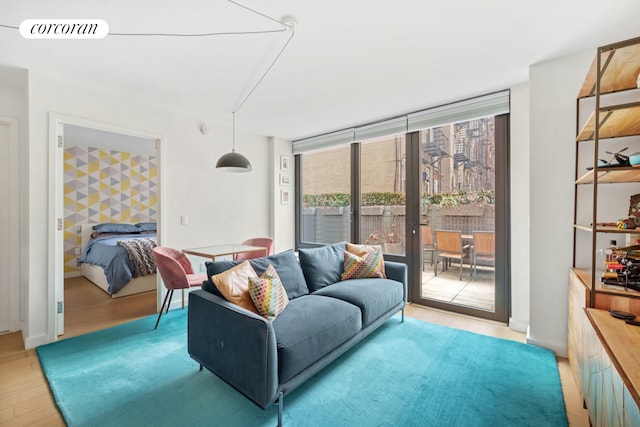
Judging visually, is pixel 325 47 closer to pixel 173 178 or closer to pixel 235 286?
pixel 235 286

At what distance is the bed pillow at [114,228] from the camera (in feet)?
17.3

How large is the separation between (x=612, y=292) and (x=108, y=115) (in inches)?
173

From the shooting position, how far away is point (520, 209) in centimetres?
282

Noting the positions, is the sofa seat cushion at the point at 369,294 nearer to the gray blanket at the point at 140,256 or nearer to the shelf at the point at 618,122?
the shelf at the point at 618,122

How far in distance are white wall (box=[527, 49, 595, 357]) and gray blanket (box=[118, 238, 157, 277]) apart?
4.65 metres

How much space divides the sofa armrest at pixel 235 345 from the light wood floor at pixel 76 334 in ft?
2.80

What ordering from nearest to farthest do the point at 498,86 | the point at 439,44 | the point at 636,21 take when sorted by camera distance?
the point at 636,21, the point at 439,44, the point at 498,86

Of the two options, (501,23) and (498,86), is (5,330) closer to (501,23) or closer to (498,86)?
(501,23)

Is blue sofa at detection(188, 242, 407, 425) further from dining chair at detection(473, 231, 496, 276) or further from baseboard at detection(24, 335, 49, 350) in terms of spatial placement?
baseboard at detection(24, 335, 49, 350)

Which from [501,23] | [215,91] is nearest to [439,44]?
[501,23]

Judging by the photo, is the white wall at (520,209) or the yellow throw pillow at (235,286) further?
the white wall at (520,209)

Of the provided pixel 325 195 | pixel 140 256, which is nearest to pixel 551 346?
pixel 325 195

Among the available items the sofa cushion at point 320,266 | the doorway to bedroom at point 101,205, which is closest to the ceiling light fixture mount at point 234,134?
the doorway to bedroom at point 101,205

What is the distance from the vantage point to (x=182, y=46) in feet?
7.15
